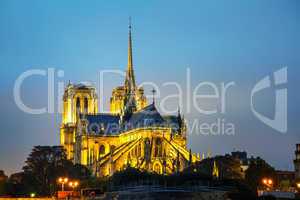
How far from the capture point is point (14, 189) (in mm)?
110250

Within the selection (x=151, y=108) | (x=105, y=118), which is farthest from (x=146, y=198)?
(x=105, y=118)

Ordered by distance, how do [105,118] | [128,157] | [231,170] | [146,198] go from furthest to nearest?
1. [105,118]
2. [128,157]
3. [231,170]
4. [146,198]

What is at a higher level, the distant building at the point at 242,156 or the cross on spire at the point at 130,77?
the cross on spire at the point at 130,77

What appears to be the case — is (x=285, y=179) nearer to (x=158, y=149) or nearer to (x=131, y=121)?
(x=158, y=149)

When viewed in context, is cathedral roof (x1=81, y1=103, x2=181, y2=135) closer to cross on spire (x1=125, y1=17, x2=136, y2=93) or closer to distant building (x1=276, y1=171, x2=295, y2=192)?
cross on spire (x1=125, y1=17, x2=136, y2=93)

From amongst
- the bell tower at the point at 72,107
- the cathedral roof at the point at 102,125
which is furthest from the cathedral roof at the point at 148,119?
the bell tower at the point at 72,107

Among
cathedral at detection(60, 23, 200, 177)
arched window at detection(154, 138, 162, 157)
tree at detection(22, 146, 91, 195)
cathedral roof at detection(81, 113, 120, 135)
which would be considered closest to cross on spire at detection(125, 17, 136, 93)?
cathedral at detection(60, 23, 200, 177)

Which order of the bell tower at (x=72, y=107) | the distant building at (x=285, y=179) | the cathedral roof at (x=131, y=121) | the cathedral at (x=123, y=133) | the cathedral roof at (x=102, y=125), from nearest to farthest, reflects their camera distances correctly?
the distant building at (x=285, y=179)
the cathedral at (x=123, y=133)
the cathedral roof at (x=131, y=121)
the cathedral roof at (x=102, y=125)
the bell tower at (x=72, y=107)

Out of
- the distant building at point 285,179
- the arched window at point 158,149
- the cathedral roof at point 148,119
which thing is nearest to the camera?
the distant building at point 285,179

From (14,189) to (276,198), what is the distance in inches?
2073

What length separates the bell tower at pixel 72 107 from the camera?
552ft

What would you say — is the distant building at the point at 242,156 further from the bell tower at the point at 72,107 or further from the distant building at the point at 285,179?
the bell tower at the point at 72,107

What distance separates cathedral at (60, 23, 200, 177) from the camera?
456ft

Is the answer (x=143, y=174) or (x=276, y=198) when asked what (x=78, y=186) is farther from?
(x=276, y=198)
